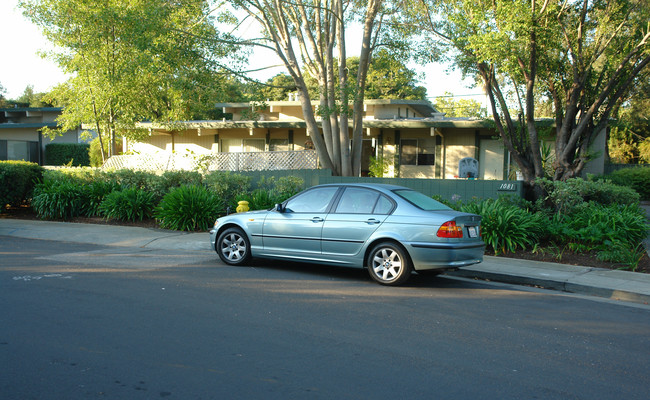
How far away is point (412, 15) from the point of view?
1634cm

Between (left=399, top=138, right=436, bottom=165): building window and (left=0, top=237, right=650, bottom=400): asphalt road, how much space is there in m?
15.2

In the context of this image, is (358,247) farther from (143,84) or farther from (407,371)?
(143,84)

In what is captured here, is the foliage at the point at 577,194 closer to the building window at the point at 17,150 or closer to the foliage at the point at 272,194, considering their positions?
the foliage at the point at 272,194

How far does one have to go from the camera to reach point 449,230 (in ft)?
26.1

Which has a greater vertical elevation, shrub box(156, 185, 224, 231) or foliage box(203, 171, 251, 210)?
foliage box(203, 171, 251, 210)

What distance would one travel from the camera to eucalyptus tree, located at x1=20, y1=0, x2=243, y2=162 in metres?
15.6

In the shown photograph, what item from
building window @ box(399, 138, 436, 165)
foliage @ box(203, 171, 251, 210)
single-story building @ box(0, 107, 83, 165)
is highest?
single-story building @ box(0, 107, 83, 165)

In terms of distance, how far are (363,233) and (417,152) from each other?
1602cm

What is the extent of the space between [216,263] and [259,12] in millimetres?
10410

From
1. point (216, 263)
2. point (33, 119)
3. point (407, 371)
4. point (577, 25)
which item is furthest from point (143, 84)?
point (33, 119)

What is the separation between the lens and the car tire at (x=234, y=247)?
31.0 ft

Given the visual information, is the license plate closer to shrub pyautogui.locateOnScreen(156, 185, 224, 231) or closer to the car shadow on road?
the car shadow on road

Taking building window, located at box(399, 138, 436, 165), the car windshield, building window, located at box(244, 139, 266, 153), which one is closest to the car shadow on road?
the car windshield

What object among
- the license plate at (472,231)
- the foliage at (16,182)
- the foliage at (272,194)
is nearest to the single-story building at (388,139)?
the foliage at (16,182)
